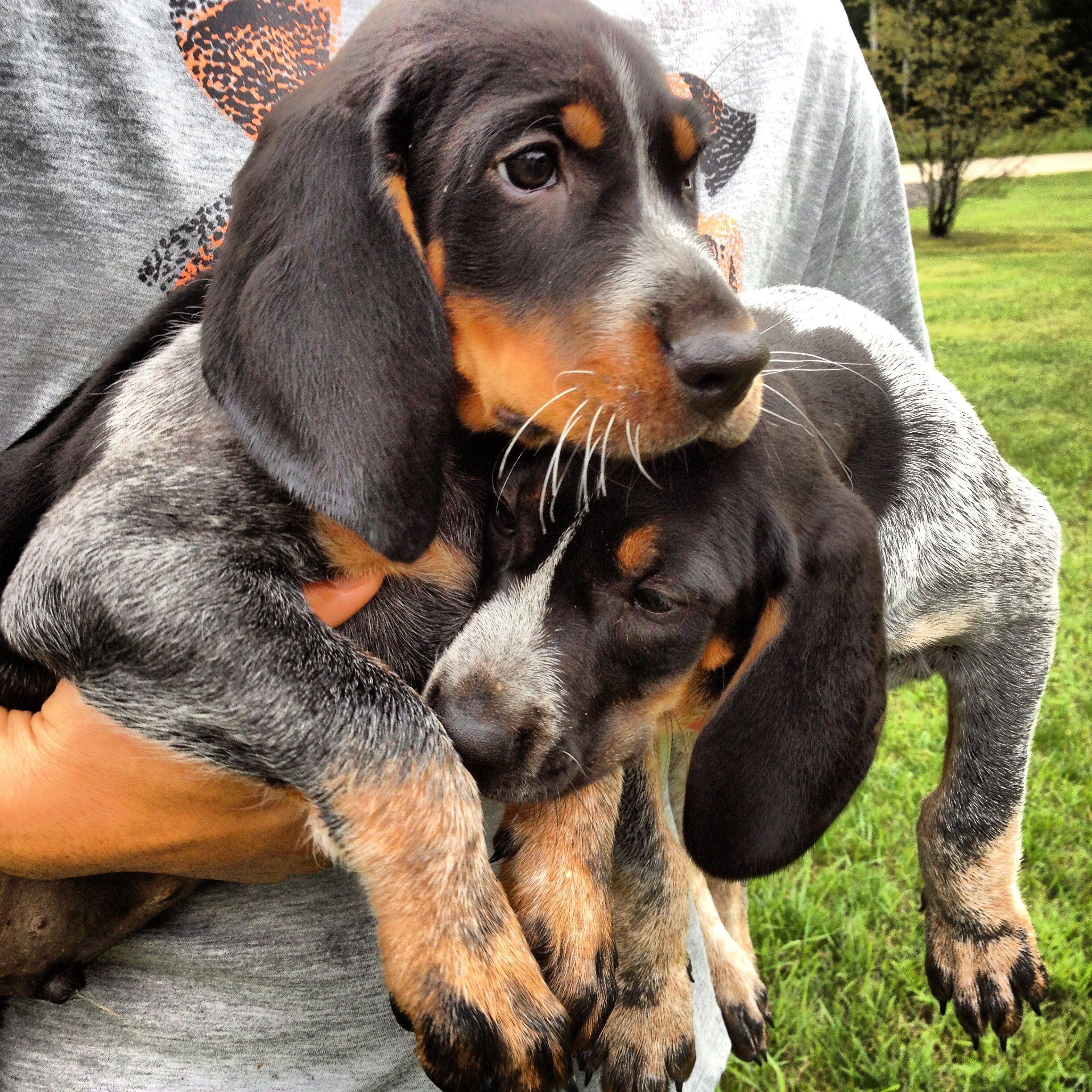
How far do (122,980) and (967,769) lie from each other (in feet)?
6.70

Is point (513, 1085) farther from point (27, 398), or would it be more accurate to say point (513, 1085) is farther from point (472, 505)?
point (27, 398)

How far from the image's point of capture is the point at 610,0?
8.98ft

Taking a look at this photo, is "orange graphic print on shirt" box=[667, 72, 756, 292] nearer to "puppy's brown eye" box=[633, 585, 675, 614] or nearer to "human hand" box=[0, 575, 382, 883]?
"puppy's brown eye" box=[633, 585, 675, 614]

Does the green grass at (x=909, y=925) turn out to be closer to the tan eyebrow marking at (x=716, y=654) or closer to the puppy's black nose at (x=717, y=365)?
the tan eyebrow marking at (x=716, y=654)

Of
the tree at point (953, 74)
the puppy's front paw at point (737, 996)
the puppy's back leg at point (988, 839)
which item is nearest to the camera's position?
the puppy's back leg at point (988, 839)

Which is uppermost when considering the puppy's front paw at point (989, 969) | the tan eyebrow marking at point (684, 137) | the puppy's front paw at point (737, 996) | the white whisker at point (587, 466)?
the tan eyebrow marking at point (684, 137)

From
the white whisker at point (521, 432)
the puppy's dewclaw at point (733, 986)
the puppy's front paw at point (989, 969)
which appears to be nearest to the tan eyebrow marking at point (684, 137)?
the white whisker at point (521, 432)

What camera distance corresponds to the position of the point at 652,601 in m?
2.25

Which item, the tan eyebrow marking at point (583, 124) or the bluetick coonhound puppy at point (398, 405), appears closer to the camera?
the bluetick coonhound puppy at point (398, 405)

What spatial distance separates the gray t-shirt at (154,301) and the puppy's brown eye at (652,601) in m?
0.88

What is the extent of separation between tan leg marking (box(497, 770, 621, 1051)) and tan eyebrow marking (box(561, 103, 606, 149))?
49.5 inches

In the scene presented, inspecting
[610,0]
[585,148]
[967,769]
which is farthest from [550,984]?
[610,0]

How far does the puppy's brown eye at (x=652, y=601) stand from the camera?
2.23 meters

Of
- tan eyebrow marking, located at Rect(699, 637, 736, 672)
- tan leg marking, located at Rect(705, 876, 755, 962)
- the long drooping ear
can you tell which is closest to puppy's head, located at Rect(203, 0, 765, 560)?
the long drooping ear
